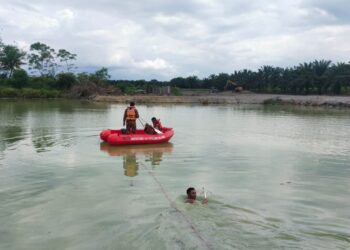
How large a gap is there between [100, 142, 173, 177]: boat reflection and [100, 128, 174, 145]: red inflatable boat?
20 cm

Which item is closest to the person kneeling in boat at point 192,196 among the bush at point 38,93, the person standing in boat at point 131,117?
the person standing in boat at point 131,117

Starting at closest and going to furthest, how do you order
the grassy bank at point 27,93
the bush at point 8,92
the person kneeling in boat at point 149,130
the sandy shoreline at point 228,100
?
the person kneeling in boat at point 149,130 → the sandy shoreline at point 228,100 → the bush at point 8,92 → the grassy bank at point 27,93

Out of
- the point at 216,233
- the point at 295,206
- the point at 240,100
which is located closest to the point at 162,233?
the point at 216,233

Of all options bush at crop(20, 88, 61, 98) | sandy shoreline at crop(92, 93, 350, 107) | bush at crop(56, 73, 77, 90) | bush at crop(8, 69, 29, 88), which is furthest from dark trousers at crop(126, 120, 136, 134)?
bush at crop(8, 69, 29, 88)

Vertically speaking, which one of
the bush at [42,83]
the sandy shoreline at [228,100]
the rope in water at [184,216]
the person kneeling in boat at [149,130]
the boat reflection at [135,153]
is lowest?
the rope in water at [184,216]

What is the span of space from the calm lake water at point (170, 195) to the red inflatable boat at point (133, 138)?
0.44 meters

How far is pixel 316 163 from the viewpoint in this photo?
13.7 metres

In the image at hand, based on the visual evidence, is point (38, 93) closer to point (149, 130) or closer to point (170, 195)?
point (149, 130)

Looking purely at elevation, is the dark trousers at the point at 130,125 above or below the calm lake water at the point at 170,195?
above

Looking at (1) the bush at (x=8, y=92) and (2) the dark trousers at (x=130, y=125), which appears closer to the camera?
(2) the dark trousers at (x=130, y=125)

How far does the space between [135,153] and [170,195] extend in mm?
5921

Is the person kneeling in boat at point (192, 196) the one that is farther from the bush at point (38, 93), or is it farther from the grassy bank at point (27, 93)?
the bush at point (38, 93)

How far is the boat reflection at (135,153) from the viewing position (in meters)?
12.7

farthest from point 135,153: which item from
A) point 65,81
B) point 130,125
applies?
point 65,81
